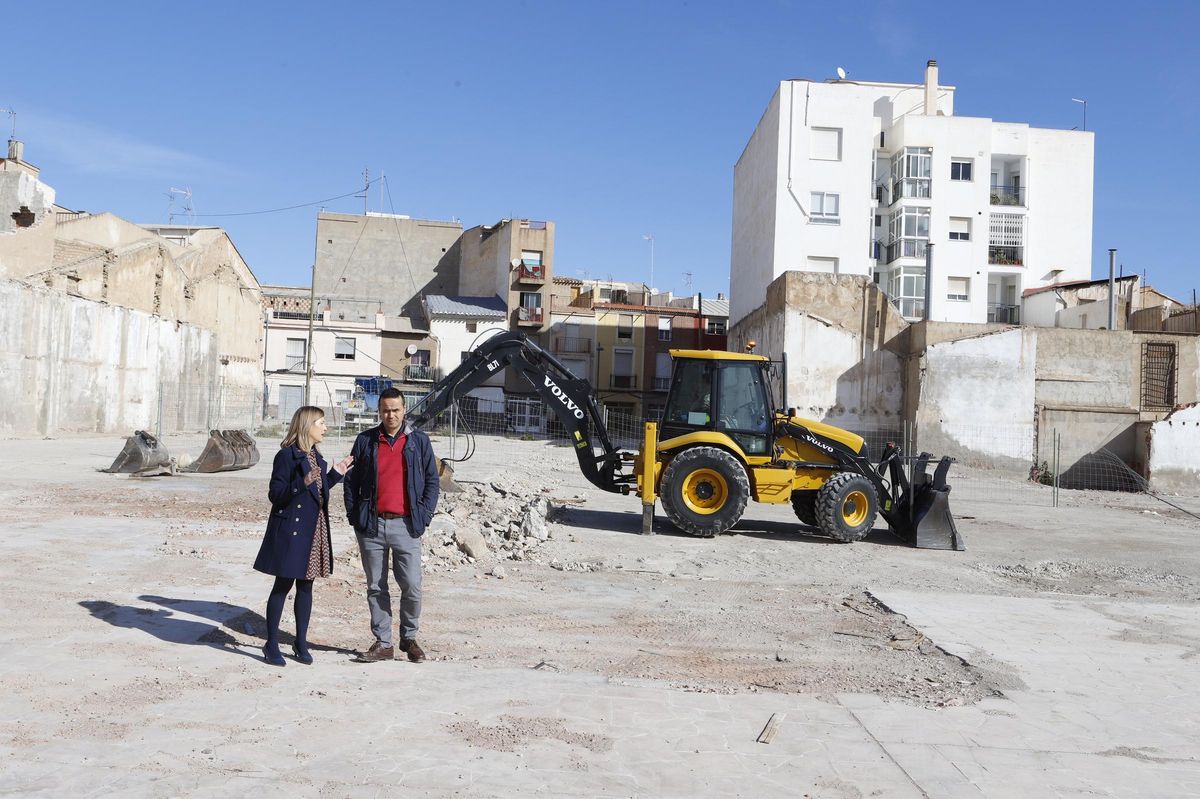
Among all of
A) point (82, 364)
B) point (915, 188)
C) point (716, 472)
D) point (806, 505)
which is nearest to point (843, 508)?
point (806, 505)

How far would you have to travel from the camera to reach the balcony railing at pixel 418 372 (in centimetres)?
5725

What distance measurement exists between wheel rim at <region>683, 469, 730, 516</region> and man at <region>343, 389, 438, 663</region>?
7.42 metres

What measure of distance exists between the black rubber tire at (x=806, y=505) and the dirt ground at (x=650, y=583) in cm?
26

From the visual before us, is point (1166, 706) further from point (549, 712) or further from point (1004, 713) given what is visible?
point (549, 712)

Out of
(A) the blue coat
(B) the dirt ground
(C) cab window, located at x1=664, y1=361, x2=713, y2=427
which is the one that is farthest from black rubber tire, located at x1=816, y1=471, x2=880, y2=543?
(A) the blue coat

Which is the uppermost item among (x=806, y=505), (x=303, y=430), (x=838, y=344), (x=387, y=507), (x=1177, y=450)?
(x=838, y=344)

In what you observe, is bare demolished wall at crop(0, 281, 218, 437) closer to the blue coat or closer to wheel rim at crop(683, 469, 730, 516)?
wheel rim at crop(683, 469, 730, 516)

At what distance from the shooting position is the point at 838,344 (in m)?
34.8

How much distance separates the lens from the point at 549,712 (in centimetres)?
543

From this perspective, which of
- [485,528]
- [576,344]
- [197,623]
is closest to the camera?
[197,623]

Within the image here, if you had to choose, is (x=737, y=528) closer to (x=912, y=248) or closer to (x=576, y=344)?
(x=912, y=248)

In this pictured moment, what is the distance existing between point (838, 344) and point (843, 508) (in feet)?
72.7

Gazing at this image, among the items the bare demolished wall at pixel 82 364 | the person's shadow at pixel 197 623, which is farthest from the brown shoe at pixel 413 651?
the bare demolished wall at pixel 82 364

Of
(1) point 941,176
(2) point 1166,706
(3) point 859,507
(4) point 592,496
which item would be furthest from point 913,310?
(2) point 1166,706
